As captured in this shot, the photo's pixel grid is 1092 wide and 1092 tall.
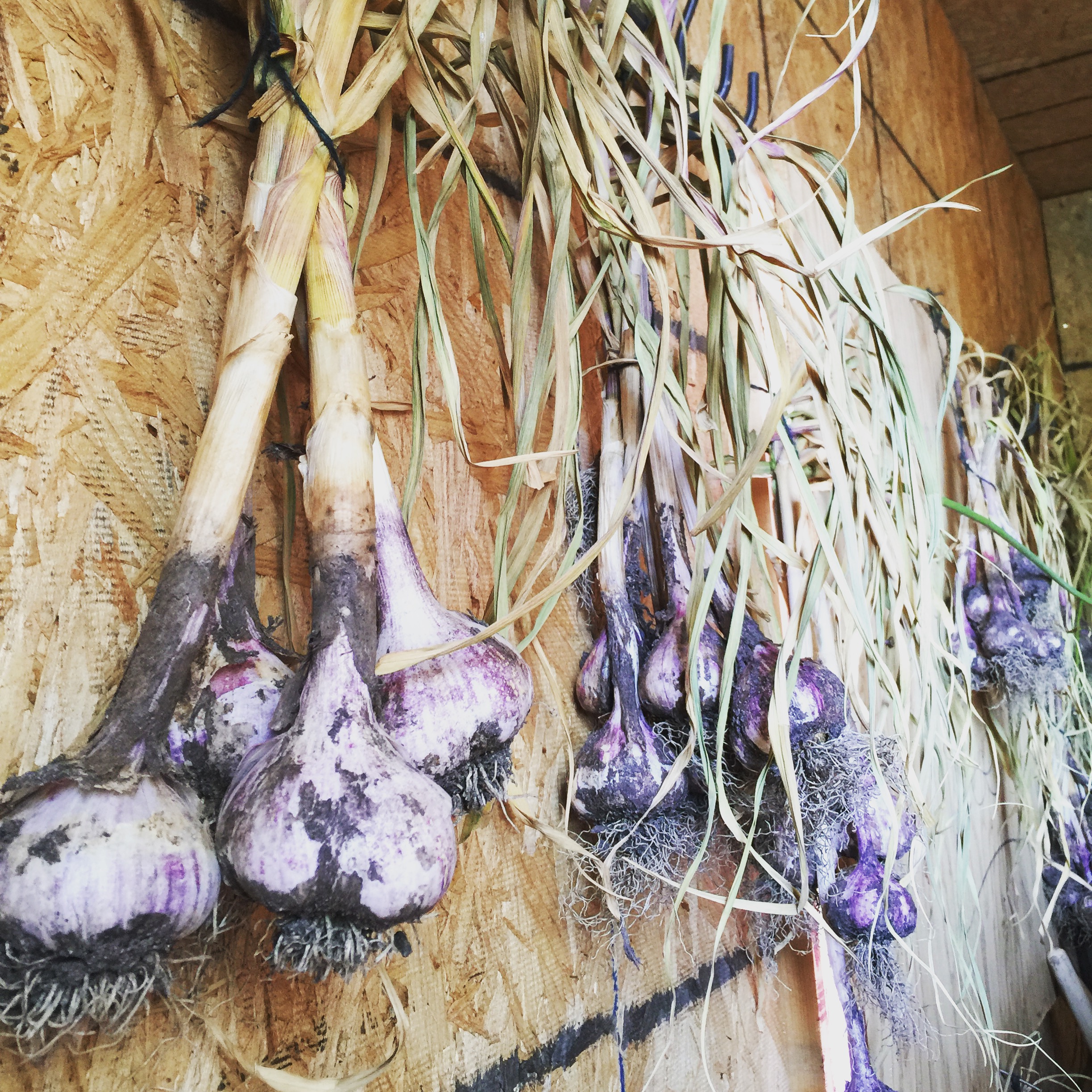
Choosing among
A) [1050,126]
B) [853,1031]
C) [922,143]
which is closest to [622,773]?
[853,1031]

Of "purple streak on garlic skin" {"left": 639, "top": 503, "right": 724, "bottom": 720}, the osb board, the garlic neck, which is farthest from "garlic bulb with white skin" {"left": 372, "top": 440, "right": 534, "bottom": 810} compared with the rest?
"purple streak on garlic skin" {"left": 639, "top": 503, "right": 724, "bottom": 720}

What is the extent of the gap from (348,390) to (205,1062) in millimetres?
389

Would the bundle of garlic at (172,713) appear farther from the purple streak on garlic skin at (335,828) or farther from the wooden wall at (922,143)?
the wooden wall at (922,143)

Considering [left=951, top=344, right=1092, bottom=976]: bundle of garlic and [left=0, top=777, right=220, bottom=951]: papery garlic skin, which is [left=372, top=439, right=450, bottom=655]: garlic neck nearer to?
[left=0, top=777, right=220, bottom=951]: papery garlic skin

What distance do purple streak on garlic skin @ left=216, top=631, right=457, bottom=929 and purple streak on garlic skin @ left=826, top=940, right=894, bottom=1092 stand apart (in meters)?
0.74

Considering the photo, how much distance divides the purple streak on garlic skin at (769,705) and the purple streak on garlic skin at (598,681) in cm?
12

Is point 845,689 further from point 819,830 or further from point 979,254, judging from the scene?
point 979,254

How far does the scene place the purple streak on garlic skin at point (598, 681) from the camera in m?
0.75

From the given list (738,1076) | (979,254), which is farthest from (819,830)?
(979,254)

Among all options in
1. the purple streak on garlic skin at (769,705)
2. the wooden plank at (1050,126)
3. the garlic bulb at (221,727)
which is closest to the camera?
the garlic bulb at (221,727)

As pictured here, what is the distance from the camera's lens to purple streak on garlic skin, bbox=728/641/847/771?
647 millimetres

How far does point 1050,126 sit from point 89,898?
12.2 feet

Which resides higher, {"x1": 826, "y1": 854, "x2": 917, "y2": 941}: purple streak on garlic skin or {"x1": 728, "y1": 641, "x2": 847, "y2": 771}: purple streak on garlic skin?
{"x1": 728, "y1": 641, "x2": 847, "y2": 771}: purple streak on garlic skin

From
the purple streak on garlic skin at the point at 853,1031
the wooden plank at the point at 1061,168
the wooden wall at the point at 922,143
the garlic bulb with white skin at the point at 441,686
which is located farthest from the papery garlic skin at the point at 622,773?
the wooden plank at the point at 1061,168
